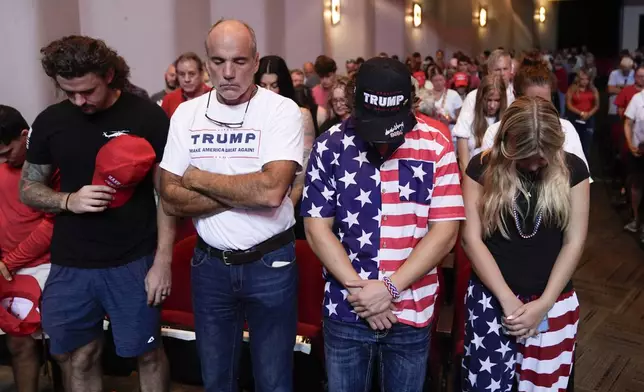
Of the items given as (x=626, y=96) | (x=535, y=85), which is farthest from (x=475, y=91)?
(x=626, y=96)

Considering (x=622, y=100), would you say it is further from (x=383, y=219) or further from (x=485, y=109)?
(x=383, y=219)

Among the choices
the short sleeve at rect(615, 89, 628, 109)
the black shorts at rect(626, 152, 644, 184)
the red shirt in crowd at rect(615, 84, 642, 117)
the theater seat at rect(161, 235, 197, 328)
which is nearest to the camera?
the theater seat at rect(161, 235, 197, 328)

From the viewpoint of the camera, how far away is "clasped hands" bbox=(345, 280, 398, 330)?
186cm

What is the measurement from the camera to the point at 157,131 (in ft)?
7.46

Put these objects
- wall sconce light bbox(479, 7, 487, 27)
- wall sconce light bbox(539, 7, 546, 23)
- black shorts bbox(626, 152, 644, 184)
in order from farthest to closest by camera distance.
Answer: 1. wall sconce light bbox(539, 7, 546, 23)
2. wall sconce light bbox(479, 7, 487, 27)
3. black shorts bbox(626, 152, 644, 184)

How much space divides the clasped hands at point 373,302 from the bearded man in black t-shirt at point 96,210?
0.74 meters

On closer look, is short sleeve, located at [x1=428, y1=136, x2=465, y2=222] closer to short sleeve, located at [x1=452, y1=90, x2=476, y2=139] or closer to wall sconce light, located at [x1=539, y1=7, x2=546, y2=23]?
short sleeve, located at [x1=452, y1=90, x2=476, y2=139]

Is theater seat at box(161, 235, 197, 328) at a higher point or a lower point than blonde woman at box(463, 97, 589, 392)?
lower

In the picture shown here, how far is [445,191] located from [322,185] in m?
0.36

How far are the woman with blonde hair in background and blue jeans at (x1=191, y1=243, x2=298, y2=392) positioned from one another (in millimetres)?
6510

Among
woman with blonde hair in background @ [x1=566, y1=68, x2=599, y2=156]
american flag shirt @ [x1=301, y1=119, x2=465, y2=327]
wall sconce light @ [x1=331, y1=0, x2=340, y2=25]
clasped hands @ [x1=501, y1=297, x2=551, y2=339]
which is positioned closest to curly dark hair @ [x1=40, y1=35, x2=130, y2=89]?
american flag shirt @ [x1=301, y1=119, x2=465, y2=327]

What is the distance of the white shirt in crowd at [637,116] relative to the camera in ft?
17.4

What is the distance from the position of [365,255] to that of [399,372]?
38cm

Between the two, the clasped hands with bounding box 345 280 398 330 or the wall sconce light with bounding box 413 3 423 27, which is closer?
the clasped hands with bounding box 345 280 398 330
